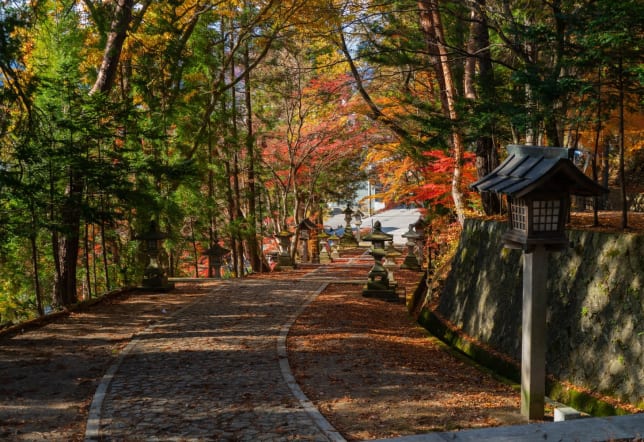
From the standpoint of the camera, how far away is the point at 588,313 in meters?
7.20

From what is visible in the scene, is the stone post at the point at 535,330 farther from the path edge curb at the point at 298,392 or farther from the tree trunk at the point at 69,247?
the tree trunk at the point at 69,247

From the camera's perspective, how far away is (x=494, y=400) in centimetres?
689

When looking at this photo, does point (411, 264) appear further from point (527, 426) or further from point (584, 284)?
point (527, 426)

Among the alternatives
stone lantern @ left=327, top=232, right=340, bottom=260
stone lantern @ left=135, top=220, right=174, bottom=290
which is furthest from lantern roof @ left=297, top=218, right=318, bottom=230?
stone lantern @ left=135, top=220, right=174, bottom=290

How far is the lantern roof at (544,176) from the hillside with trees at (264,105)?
171cm

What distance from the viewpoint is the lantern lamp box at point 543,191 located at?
5750 millimetres

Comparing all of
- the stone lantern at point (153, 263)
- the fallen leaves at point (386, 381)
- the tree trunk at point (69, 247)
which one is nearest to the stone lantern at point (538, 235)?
the fallen leaves at point (386, 381)

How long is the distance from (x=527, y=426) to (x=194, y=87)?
1720 centimetres

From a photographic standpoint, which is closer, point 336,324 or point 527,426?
point 527,426

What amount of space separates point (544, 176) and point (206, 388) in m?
4.92

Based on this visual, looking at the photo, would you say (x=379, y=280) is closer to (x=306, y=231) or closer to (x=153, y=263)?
(x=153, y=263)

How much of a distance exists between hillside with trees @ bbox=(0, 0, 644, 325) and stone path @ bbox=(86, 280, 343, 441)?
3.60 m

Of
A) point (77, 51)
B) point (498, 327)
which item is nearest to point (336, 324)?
point (498, 327)

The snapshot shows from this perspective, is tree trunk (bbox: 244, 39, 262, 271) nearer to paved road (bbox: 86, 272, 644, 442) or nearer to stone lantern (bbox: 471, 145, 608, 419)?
paved road (bbox: 86, 272, 644, 442)
